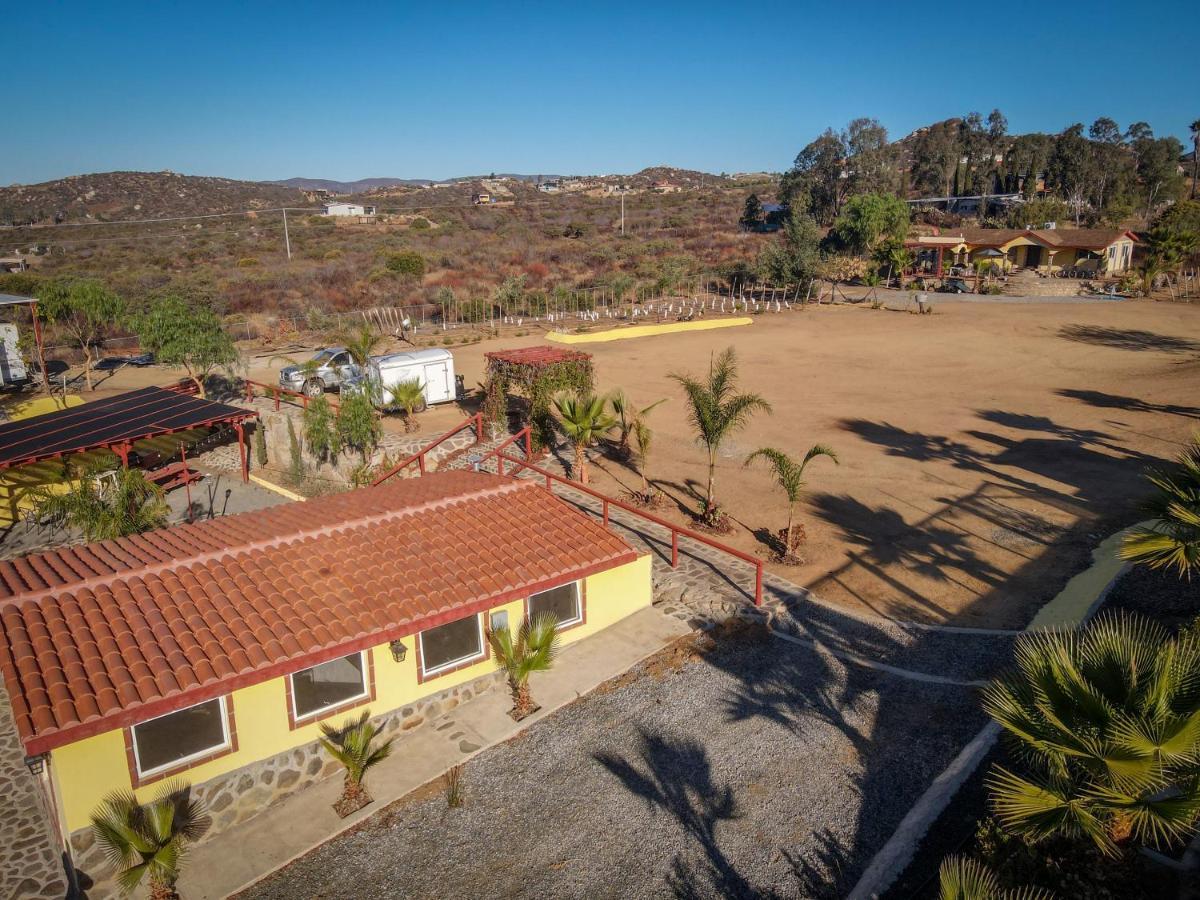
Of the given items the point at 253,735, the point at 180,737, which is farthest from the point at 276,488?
the point at 180,737

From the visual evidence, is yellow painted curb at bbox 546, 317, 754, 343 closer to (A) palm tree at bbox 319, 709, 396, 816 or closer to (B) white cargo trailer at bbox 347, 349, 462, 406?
(B) white cargo trailer at bbox 347, 349, 462, 406

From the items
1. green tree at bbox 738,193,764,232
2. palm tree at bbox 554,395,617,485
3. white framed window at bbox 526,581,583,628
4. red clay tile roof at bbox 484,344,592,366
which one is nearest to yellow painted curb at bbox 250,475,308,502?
red clay tile roof at bbox 484,344,592,366

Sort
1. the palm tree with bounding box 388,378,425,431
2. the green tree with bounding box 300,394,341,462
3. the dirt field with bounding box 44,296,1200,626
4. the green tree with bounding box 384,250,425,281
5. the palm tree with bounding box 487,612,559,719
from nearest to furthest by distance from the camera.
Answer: the palm tree with bounding box 487,612,559,719
the dirt field with bounding box 44,296,1200,626
the green tree with bounding box 300,394,341,462
the palm tree with bounding box 388,378,425,431
the green tree with bounding box 384,250,425,281

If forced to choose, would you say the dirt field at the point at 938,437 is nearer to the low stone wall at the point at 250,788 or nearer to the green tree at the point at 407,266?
the low stone wall at the point at 250,788

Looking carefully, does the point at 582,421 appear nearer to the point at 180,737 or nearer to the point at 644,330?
the point at 180,737

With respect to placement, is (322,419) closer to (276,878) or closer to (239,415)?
(239,415)

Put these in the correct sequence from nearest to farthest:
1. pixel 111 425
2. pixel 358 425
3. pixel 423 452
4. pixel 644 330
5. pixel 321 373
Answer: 1. pixel 423 452
2. pixel 111 425
3. pixel 358 425
4. pixel 321 373
5. pixel 644 330
